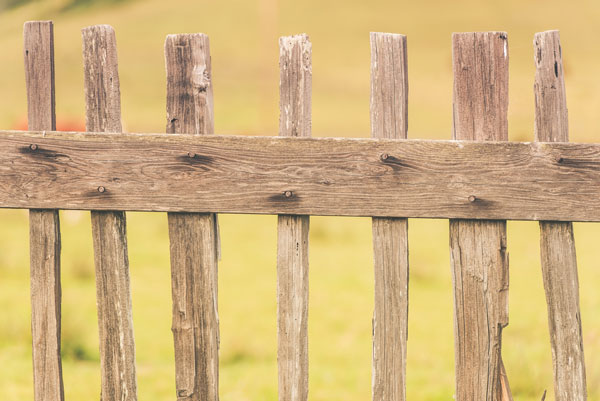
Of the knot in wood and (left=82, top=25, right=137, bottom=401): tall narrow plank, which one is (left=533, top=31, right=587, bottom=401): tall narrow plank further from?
(left=82, top=25, right=137, bottom=401): tall narrow plank

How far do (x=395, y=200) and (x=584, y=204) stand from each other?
1.96 feet

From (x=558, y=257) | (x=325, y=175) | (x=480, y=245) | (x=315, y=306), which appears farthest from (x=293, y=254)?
(x=315, y=306)

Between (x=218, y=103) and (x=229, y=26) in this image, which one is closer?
(x=218, y=103)

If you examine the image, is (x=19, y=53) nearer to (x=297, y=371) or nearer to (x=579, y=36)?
(x=579, y=36)

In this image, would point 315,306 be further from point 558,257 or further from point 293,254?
point 558,257

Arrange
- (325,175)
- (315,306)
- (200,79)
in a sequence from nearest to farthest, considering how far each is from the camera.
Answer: (325,175) → (200,79) → (315,306)

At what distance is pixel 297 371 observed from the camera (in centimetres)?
228

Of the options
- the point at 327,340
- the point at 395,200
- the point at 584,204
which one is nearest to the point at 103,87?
the point at 395,200

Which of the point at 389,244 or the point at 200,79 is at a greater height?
the point at 200,79

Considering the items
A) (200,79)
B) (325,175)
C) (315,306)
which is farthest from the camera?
(315,306)

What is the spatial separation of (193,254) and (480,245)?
97 centimetres

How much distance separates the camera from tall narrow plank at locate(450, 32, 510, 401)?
7.25ft

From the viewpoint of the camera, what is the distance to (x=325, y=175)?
2.17m

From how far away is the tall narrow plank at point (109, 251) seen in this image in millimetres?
2348
